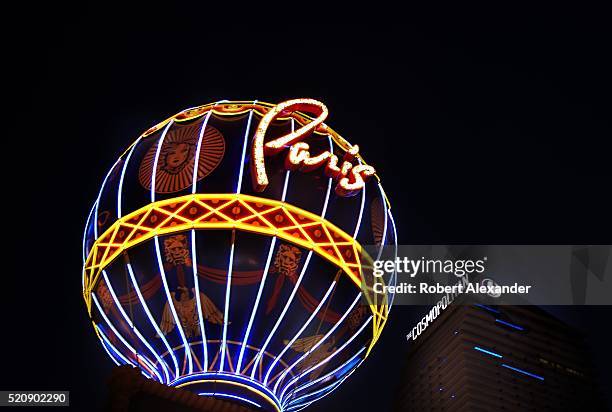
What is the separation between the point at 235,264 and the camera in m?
16.5

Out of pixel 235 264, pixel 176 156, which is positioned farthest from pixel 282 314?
pixel 176 156

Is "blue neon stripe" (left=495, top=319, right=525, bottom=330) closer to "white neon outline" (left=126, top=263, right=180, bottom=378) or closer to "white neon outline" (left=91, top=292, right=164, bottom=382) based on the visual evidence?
"white neon outline" (left=91, top=292, right=164, bottom=382)

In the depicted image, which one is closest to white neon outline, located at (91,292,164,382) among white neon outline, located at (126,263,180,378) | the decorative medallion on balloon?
white neon outline, located at (126,263,180,378)

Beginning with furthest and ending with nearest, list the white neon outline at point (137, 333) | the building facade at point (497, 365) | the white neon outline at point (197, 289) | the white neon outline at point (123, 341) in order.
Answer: the building facade at point (497, 365) < the white neon outline at point (123, 341) < the white neon outline at point (137, 333) < the white neon outline at point (197, 289)

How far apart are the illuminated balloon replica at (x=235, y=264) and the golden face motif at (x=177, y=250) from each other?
0.8 inches

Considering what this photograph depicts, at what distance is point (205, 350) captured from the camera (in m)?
16.5

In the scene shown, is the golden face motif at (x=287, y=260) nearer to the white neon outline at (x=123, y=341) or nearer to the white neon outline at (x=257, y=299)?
the white neon outline at (x=257, y=299)

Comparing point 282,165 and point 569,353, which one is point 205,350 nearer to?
point 282,165

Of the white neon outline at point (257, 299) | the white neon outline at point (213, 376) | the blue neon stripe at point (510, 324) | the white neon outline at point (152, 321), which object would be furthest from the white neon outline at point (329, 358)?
the blue neon stripe at point (510, 324)

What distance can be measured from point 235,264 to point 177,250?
1.25m

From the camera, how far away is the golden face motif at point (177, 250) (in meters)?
16.5

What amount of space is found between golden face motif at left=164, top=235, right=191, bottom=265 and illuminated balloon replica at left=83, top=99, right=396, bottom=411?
0.07 ft

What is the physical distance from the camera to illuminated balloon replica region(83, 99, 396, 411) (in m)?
16.5

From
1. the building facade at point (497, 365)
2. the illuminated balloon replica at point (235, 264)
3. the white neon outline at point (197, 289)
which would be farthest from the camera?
the building facade at point (497, 365)
